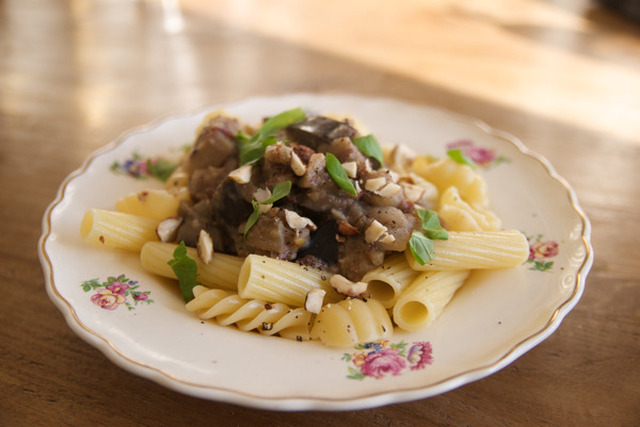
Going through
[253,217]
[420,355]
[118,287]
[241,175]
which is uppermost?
[241,175]

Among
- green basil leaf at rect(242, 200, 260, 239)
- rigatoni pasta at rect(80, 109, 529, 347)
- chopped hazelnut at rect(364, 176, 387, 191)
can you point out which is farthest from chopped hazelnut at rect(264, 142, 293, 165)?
chopped hazelnut at rect(364, 176, 387, 191)

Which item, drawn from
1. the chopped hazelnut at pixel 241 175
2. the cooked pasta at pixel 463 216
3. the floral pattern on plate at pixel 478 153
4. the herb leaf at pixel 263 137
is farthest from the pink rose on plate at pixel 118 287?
the floral pattern on plate at pixel 478 153

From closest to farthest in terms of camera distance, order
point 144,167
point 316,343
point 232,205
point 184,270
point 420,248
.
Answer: point 316,343 → point 420,248 → point 184,270 → point 232,205 → point 144,167

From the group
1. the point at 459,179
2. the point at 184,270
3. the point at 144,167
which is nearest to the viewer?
the point at 184,270

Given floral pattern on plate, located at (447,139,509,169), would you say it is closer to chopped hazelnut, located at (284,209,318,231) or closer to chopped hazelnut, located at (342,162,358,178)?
chopped hazelnut, located at (342,162,358,178)

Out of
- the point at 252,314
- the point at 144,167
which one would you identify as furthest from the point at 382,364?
the point at 144,167

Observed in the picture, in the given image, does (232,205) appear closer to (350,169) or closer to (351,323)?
(350,169)

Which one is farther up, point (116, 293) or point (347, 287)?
point (347, 287)
